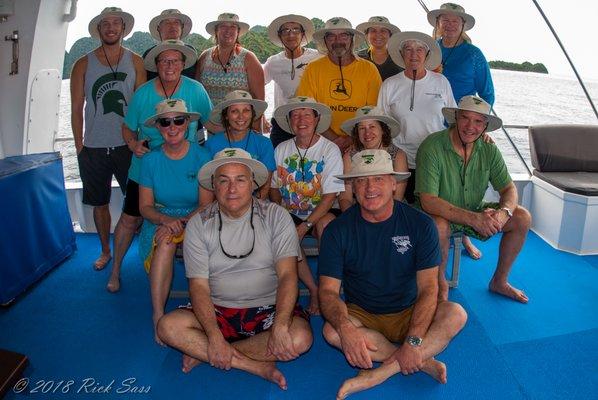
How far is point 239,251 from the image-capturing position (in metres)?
2.64

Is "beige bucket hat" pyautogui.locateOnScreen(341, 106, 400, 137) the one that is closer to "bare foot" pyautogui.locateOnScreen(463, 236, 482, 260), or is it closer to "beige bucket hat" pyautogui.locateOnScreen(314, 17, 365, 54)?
"beige bucket hat" pyautogui.locateOnScreen(314, 17, 365, 54)

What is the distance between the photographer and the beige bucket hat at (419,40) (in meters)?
3.50

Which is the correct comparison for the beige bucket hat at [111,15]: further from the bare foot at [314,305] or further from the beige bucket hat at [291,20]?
the bare foot at [314,305]

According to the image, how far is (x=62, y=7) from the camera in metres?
4.61

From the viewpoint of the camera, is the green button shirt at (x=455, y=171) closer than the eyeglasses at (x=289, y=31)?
Yes

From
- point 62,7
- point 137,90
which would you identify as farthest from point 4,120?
point 137,90

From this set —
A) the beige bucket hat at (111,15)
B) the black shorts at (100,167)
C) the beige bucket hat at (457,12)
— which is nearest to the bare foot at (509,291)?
the beige bucket hat at (457,12)

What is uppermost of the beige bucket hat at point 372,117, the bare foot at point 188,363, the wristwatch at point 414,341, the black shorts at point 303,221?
the beige bucket hat at point 372,117

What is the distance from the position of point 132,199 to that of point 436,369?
218 centimetres

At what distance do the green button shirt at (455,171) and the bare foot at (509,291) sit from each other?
577 millimetres

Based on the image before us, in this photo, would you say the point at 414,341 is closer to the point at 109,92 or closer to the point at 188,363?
the point at 188,363

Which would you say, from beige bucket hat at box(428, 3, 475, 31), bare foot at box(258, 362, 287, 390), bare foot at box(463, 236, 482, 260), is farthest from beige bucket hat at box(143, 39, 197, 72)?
bare foot at box(463, 236, 482, 260)

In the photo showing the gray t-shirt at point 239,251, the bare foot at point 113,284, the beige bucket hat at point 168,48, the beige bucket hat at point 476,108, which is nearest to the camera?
the gray t-shirt at point 239,251

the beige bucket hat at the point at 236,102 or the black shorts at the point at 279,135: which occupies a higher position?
the beige bucket hat at the point at 236,102
